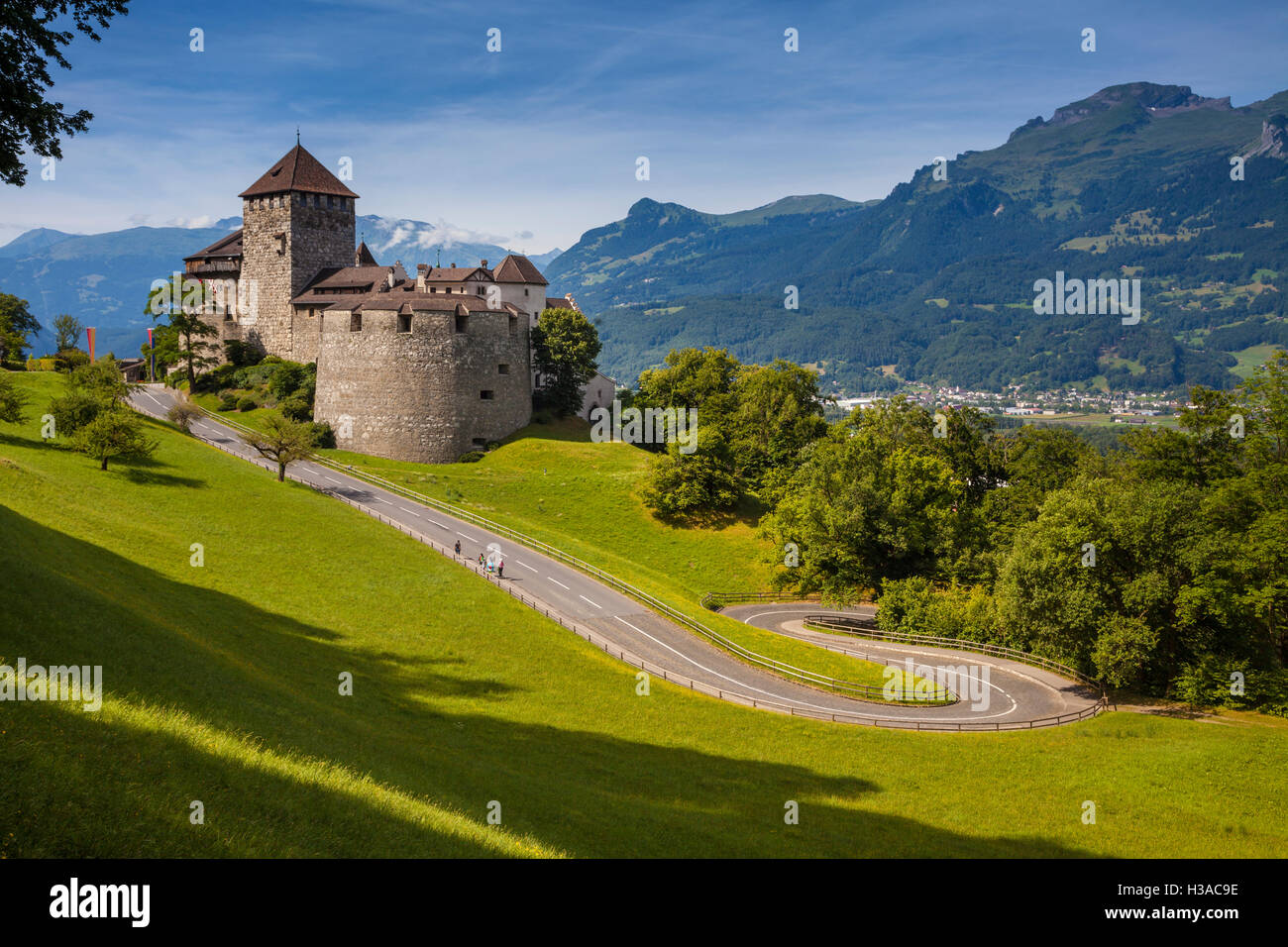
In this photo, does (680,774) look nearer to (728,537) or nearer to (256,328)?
(728,537)

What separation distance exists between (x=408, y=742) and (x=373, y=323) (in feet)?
216

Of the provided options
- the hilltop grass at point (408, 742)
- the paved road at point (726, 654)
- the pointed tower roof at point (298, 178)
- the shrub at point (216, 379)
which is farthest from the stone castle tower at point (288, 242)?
the hilltop grass at point (408, 742)

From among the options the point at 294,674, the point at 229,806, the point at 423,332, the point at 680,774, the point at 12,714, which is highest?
the point at 423,332

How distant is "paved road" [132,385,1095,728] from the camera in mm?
41875

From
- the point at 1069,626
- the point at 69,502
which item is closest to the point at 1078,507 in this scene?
the point at 1069,626

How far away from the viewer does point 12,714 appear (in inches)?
579

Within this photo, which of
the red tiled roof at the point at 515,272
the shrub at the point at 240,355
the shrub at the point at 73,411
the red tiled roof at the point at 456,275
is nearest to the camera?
the shrub at the point at 73,411

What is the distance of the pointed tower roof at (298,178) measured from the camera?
9600 cm

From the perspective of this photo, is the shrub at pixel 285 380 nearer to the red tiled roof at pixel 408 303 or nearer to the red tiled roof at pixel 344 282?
the red tiled roof at pixel 408 303

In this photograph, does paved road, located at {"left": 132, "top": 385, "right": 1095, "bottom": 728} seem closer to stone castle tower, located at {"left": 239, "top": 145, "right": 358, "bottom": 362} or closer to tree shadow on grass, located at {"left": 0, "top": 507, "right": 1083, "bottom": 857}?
tree shadow on grass, located at {"left": 0, "top": 507, "right": 1083, "bottom": 857}

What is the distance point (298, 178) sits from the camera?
317ft

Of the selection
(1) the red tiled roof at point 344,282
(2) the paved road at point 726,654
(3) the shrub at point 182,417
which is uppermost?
(1) the red tiled roof at point 344,282

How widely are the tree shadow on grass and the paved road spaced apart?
470 cm
